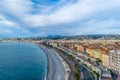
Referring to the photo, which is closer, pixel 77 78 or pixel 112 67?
pixel 77 78

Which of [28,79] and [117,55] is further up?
[117,55]

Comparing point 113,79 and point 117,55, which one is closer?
point 113,79

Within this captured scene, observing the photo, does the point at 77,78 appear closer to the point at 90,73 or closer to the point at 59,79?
the point at 59,79

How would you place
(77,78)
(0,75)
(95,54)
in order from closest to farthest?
(77,78), (0,75), (95,54)

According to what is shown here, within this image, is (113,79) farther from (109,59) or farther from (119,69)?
(109,59)

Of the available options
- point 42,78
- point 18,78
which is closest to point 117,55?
point 42,78

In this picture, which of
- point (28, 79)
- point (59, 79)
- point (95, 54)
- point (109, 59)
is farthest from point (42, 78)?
point (95, 54)

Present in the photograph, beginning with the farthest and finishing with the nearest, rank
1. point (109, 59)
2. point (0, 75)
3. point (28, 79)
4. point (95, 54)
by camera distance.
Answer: point (95, 54) → point (109, 59) → point (0, 75) → point (28, 79)

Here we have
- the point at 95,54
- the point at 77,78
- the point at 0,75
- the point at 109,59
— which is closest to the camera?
the point at 77,78

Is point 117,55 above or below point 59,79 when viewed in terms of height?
above
